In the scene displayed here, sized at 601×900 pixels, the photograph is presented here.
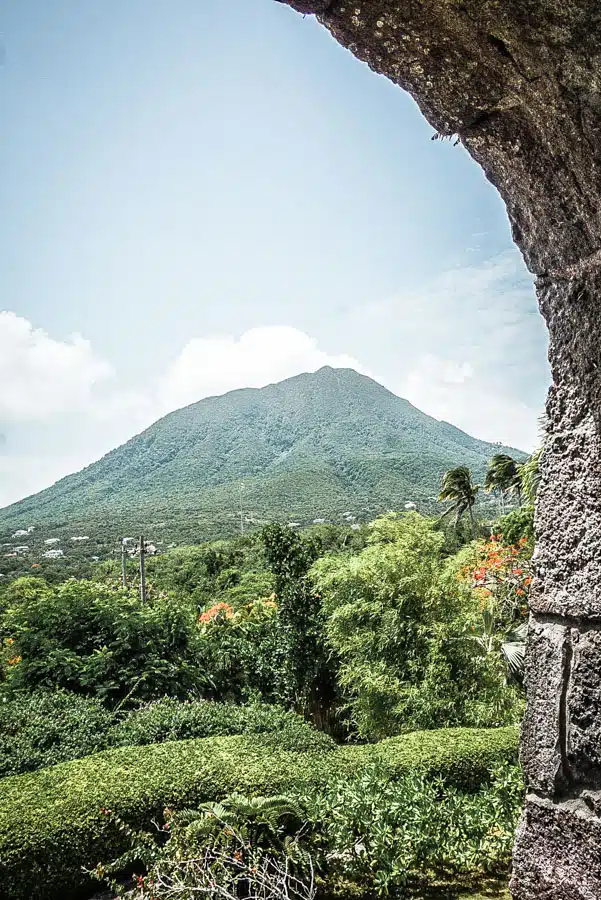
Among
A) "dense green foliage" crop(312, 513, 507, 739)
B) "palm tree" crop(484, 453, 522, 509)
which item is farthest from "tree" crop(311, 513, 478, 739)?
"palm tree" crop(484, 453, 522, 509)

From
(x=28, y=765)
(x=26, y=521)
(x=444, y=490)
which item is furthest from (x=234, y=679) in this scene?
(x=26, y=521)

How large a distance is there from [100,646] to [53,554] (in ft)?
78.1

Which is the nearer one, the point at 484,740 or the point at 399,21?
the point at 399,21

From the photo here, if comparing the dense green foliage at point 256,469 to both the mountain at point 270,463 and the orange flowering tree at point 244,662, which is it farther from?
the orange flowering tree at point 244,662

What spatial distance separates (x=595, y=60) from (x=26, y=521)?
55646mm

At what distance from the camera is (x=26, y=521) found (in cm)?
5138

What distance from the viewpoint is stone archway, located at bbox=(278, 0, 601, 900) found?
1.36 m

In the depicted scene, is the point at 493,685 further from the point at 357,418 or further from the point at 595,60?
the point at 357,418

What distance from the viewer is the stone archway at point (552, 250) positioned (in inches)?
53.6

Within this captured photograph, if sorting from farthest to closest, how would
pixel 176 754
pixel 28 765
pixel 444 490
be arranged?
pixel 444 490, pixel 28 765, pixel 176 754

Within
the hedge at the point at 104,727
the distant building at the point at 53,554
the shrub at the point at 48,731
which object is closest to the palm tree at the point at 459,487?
the hedge at the point at 104,727

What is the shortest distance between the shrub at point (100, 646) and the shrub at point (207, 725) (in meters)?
1.22

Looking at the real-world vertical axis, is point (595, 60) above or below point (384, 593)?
above

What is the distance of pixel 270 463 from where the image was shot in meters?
65.7
